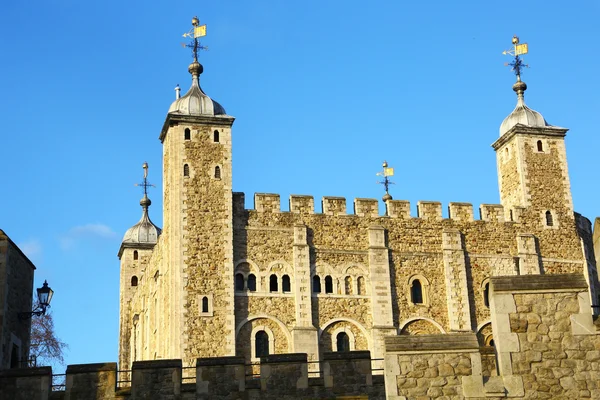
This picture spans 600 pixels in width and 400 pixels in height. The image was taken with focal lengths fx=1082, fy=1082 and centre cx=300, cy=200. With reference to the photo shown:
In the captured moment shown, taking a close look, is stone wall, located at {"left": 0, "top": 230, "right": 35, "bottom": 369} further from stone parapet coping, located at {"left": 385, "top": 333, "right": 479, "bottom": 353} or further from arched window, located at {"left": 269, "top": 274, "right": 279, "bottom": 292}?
arched window, located at {"left": 269, "top": 274, "right": 279, "bottom": 292}

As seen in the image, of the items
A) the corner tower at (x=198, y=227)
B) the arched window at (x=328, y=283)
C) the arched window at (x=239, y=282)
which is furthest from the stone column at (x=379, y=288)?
the corner tower at (x=198, y=227)

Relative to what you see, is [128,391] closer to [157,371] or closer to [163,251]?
[157,371]

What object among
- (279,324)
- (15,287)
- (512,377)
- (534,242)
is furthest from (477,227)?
(512,377)

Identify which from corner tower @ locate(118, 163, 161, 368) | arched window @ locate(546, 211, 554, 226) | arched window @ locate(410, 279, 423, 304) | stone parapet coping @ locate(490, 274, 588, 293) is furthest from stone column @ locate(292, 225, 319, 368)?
stone parapet coping @ locate(490, 274, 588, 293)

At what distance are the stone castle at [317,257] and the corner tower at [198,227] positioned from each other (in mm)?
36

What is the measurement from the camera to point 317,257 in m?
38.7

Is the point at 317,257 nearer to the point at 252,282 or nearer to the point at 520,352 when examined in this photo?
the point at 252,282

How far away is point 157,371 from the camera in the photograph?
18.5m

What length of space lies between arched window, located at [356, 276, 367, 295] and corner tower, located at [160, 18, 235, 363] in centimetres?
471

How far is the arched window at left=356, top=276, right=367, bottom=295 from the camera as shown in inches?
1524

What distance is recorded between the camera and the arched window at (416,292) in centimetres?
3916

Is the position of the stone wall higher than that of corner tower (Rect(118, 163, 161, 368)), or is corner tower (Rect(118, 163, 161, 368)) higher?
corner tower (Rect(118, 163, 161, 368))

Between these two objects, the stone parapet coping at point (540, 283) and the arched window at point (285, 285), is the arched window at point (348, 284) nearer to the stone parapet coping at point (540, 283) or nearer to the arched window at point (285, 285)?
the arched window at point (285, 285)

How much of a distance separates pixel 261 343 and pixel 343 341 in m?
2.94
